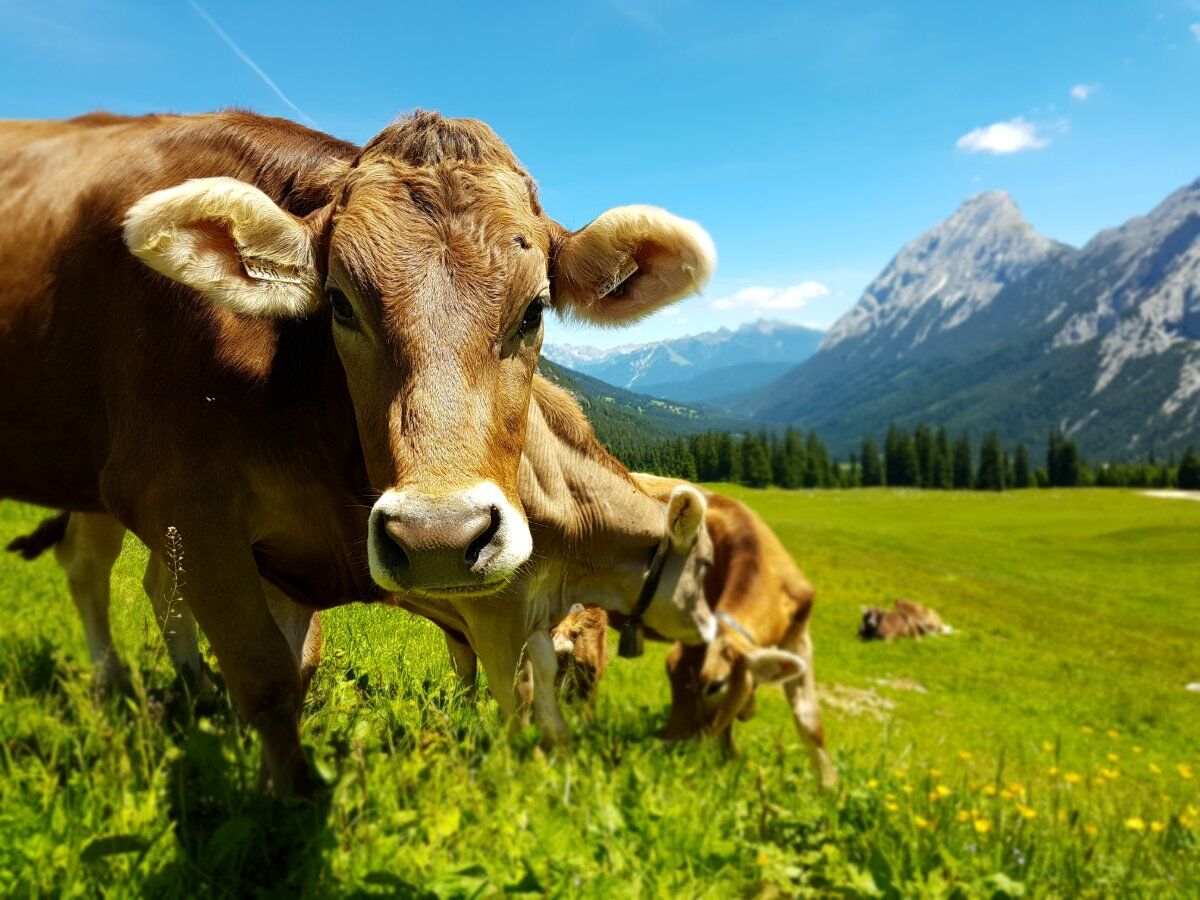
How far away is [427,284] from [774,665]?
161 inches

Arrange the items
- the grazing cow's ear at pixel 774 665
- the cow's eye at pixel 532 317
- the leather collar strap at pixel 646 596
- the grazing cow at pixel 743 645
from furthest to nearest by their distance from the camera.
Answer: the grazing cow at pixel 743 645 < the grazing cow's ear at pixel 774 665 < the leather collar strap at pixel 646 596 < the cow's eye at pixel 532 317

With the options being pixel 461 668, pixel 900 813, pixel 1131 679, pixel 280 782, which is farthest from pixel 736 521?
pixel 1131 679

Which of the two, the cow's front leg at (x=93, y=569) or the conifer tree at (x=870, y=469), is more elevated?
the conifer tree at (x=870, y=469)

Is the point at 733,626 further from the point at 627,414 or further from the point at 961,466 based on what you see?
the point at 961,466

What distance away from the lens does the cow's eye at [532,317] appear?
2.46 meters

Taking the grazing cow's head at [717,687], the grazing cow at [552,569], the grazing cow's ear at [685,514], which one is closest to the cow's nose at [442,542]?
the grazing cow at [552,569]

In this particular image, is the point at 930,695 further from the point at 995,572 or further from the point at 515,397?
the point at 995,572

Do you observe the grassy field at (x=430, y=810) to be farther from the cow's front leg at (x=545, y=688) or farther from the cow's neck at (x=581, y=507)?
the cow's neck at (x=581, y=507)

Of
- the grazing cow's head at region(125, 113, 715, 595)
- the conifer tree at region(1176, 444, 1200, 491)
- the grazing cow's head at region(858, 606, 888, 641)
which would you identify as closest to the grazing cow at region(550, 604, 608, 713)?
the grazing cow's head at region(125, 113, 715, 595)

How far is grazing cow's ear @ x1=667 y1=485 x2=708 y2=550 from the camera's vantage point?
13.8 ft

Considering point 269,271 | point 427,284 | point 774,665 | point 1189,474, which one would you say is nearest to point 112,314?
point 269,271

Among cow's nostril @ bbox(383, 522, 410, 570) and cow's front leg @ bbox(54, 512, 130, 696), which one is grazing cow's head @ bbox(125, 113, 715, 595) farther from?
cow's front leg @ bbox(54, 512, 130, 696)

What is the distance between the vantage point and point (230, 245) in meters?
2.38

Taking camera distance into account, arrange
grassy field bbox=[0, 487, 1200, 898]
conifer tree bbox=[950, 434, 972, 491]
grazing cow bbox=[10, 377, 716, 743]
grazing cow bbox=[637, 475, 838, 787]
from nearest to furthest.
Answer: grassy field bbox=[0, 487, 1200, 898] < grazing cow bbox=[10, 377, 716, 743] < grazing cow bbox=[637, 475, 838, 787] < conifer tree bbox=[950, 434, 972, 491]
